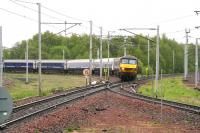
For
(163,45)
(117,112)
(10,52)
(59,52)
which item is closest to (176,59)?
(163,45)

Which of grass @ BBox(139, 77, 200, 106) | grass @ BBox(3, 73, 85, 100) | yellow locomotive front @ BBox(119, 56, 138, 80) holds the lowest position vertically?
grass @ BBox(139, 77, 200, 106)

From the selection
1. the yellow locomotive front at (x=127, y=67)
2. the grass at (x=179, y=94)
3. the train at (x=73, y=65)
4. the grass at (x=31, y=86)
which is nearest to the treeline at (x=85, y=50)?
the train at (x=73, y=65)

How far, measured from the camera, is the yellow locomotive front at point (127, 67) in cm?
6481

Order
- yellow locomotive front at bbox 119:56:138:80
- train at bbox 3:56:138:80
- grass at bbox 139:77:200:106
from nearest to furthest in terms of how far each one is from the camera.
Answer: grass at bbox 139:77:200:106, yellow locomotive front at bbox 119:56:138:80, train at bbox 3:56:138:80

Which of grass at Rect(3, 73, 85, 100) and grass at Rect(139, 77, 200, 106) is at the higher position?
grass at Rect(3, 73, 85, 100)

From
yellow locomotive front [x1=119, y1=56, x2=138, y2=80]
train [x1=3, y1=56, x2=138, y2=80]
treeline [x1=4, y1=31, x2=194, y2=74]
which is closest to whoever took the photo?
yellow locomotive front [x1=119, y1=56, x2=138, y2=80]

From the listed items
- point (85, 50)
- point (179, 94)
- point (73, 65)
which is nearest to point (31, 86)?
point (179, 94)

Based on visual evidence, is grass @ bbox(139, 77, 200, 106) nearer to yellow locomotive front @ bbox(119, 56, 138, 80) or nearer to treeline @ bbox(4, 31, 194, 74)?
yellow locomotive front @ bbox(119, 56, 138, 80)

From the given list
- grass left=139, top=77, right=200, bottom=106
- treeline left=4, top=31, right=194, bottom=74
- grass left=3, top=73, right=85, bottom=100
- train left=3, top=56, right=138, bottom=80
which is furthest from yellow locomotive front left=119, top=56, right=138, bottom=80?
treeline left=4, top=31, right=194, bottom=74

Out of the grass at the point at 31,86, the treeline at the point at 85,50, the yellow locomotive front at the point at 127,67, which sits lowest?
the grass at the point at 31,86

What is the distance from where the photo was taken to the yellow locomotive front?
64812 mm

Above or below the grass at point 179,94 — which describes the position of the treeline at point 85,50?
above

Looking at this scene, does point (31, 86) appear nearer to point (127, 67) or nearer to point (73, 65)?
point (127, 67)

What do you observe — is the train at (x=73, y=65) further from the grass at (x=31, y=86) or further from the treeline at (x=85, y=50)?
the treeline at (x=85, y=50)
